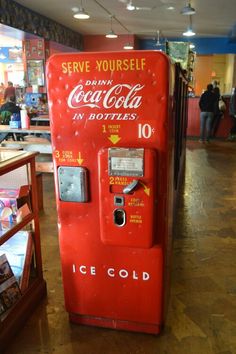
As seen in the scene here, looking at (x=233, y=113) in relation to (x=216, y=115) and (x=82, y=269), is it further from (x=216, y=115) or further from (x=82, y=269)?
(x=82, y=269)

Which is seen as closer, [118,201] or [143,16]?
[118,201]

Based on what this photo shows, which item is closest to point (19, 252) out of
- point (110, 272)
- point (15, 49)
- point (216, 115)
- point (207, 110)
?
point (110, 272)

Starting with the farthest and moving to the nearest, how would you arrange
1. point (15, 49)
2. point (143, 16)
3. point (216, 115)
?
1. point (15, 49)
2. point (216, 115)
3. point (143, 16)

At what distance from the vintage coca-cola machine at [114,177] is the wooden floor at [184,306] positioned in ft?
0.40

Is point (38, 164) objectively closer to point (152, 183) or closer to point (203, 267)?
point (203, 267)

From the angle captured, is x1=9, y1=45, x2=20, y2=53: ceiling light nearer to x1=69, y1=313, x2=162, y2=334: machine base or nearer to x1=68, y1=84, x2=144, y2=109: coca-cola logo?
x1=68, y1=84, x2=144, y2=109: coca-cola logo

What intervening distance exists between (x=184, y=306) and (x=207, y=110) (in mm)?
6659

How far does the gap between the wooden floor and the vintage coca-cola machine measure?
122 mm

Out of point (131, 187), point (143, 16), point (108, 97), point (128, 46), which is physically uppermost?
point (143, 16)

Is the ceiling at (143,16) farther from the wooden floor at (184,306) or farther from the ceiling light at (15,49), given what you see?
the wooden floor at (184,306)

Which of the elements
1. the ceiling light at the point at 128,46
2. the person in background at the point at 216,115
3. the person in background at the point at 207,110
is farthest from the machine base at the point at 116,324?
the ceiling light at the point at 128,46

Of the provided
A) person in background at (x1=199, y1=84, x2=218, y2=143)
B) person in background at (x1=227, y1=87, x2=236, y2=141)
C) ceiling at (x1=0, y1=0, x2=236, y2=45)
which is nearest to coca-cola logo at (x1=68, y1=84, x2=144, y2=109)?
ceiling at (x1=0, y1=0, x2=236, y2=45)

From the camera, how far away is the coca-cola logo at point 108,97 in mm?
1558

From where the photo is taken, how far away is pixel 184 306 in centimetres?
218
